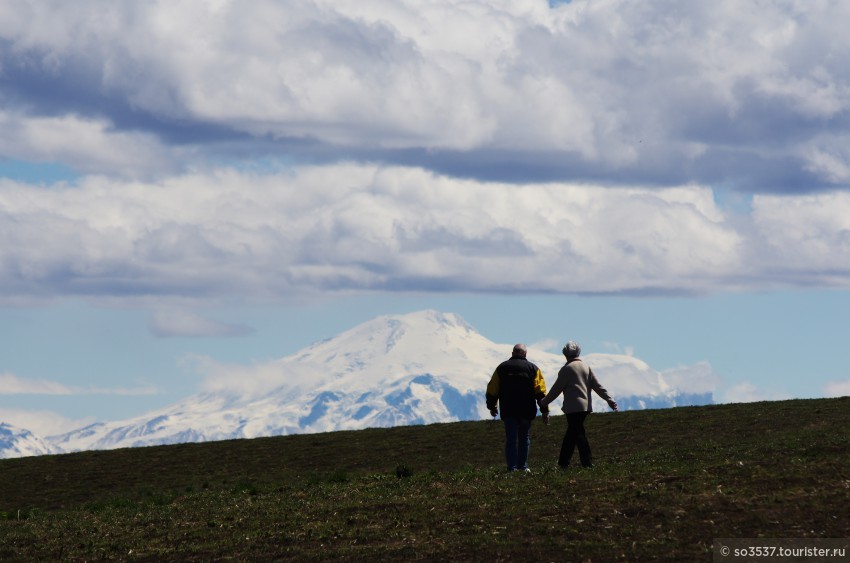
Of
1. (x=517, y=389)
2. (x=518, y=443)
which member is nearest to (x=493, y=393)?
(x=517, y=389)

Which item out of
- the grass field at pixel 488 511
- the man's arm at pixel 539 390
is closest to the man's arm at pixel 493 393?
the man's arm at pixel 539 390

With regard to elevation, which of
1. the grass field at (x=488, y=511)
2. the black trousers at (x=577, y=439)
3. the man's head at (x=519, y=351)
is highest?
the man's head at (x=519, y=351)

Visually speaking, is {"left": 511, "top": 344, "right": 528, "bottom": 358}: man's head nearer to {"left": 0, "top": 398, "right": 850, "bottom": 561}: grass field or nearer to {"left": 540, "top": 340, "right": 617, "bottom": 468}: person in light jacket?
{"left": 540, "top": 340, "right": 617, "bottom": 468}: person in light jacket

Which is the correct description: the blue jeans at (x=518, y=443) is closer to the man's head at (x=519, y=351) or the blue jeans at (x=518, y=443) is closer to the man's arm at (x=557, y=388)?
the man's arm at (x=557, y=388)

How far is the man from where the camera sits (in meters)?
27.2

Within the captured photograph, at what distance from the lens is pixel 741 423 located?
3953cm

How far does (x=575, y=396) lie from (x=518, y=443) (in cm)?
201

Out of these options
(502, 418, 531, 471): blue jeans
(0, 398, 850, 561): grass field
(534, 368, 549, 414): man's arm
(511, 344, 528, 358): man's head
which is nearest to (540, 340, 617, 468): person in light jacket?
(534, 368, 549, 414): man's arm

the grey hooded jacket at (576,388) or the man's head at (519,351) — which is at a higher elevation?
the man's head at (519,351)

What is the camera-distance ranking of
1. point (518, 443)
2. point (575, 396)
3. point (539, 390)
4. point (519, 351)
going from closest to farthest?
1. point (575, 396)
2. point (539, 390)
3. point (519, 351)
4. point (518, 443)

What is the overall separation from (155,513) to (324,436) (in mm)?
20486

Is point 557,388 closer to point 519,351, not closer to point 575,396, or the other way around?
point 575,396

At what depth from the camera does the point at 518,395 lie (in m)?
27.2

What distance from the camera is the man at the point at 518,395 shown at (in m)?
27.2
